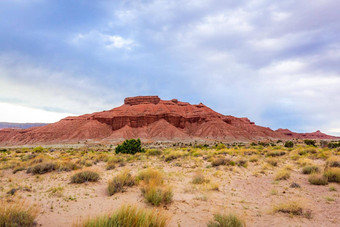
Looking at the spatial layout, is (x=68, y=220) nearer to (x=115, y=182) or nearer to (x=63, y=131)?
(x=115, y=182)

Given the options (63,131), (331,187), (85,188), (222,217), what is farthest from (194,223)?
(63,131)

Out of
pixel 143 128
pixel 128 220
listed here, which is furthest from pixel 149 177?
pixel 143 128

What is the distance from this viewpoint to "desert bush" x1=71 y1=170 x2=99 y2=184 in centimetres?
977

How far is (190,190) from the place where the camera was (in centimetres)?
860

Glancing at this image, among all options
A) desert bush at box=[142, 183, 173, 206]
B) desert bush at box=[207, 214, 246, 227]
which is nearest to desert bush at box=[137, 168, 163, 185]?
desert bush at box=[142, 183, 173, 206]

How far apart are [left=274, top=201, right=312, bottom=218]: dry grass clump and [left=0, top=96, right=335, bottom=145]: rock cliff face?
80845 millimetres

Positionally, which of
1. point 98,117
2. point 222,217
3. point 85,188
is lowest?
point 85,188

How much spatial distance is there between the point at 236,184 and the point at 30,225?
839 cm

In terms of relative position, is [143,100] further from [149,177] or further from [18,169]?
[149,177]

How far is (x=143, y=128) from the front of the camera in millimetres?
98500

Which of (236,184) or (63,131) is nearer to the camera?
(236,184)

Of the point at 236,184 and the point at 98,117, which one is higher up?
the point at 98,117

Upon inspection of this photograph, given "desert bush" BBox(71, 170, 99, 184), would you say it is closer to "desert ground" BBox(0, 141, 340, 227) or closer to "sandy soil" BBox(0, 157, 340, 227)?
"desert ground" BBox(0, 141, 340, 227)

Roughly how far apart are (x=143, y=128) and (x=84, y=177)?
292 ft
